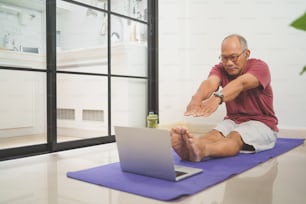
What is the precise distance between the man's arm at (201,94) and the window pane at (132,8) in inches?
56.4

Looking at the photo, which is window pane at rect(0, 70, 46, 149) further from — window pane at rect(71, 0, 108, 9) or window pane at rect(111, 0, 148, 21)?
window pane at rect(111, 0, 148, 21)

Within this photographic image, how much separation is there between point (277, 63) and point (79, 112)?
2.14m

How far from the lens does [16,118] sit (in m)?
2.80

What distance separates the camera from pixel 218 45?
123 inches

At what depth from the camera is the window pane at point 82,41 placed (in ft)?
9.27

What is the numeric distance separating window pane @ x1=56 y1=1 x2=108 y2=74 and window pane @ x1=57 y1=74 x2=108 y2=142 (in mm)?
141

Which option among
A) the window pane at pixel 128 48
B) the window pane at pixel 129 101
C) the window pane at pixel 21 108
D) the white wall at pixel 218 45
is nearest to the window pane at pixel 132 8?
the window pane at pixel 128 48

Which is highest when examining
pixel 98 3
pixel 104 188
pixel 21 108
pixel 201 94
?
pixel 98 3

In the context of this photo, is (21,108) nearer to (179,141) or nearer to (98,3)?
(98,3)

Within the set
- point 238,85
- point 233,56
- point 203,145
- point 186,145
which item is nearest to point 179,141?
point 186,145

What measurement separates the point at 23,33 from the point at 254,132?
1994mm

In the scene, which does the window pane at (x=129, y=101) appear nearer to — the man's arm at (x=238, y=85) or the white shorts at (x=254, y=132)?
the white shorts at (x=254, y=132)

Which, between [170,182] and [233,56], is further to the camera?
[233,56]

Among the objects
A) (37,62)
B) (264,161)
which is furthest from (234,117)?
(37,62)
